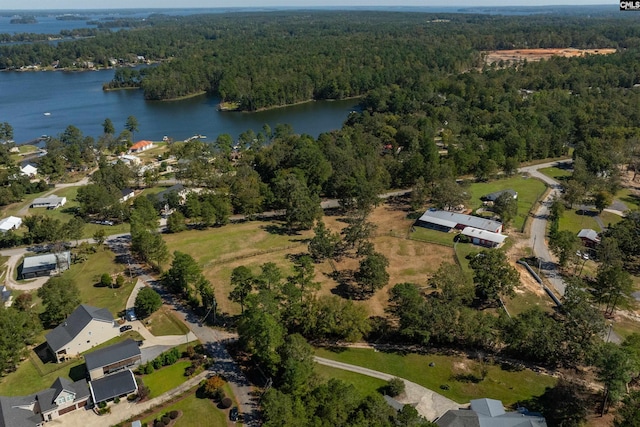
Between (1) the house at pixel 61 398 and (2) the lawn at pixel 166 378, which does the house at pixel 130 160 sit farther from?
(1) the house at pixel 61 398

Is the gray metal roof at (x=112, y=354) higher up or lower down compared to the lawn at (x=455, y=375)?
higher up

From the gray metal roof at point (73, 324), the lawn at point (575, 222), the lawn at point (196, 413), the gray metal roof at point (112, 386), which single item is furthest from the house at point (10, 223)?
the lawn at point (575, 222)

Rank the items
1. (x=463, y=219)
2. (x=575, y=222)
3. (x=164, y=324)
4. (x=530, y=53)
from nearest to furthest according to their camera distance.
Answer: (x=164, y=324), (x=463, y=219), (x=575, y=222), (x=530, y=53)

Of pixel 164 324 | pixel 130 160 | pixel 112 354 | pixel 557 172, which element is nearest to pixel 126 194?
pixel 130 160

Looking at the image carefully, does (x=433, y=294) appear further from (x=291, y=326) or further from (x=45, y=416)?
(x=45, y=416)

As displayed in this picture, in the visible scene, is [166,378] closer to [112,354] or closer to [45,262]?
[112,354]

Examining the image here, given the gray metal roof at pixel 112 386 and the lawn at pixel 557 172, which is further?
the lawn at pixel 557 172

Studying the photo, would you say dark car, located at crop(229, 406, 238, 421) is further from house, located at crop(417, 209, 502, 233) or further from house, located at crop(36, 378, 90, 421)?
house, located at crop(417, 209, 502, 233)
